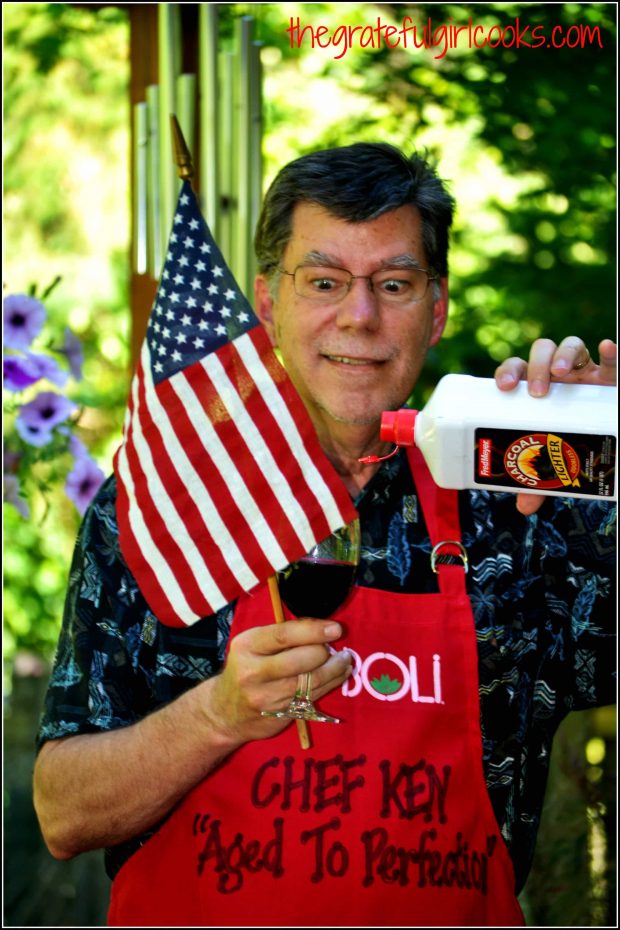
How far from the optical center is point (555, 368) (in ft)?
5.23

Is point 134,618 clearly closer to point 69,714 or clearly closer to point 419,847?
point 69,714

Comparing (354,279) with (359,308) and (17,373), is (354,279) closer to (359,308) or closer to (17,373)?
(359,308)

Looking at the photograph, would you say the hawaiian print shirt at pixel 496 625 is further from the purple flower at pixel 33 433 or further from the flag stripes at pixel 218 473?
the purple flower at pixel 33 433

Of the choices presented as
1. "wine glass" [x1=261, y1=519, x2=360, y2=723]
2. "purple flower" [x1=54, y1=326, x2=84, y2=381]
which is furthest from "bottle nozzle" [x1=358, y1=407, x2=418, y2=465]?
"purple flower" [x1=54, y1=326, x2=84, y2=381]

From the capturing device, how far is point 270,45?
432 cm

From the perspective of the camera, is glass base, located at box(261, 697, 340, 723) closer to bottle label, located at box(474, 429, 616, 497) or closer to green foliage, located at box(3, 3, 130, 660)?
bottle label, located at box(474, 429, 616, 497)

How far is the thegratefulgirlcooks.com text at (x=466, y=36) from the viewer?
10.5 ft

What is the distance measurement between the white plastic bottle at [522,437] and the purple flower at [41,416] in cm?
126

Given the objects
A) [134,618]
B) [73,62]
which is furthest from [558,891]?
[73,62]

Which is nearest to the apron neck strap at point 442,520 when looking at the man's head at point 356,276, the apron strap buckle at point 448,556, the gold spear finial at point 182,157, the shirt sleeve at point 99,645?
the apron strap buckle at point 448,556

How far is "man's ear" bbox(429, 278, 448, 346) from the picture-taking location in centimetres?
214

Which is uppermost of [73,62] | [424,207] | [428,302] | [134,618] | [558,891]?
[73,62]

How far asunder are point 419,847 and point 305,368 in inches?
33.8

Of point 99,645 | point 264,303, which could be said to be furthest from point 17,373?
point 99,645
